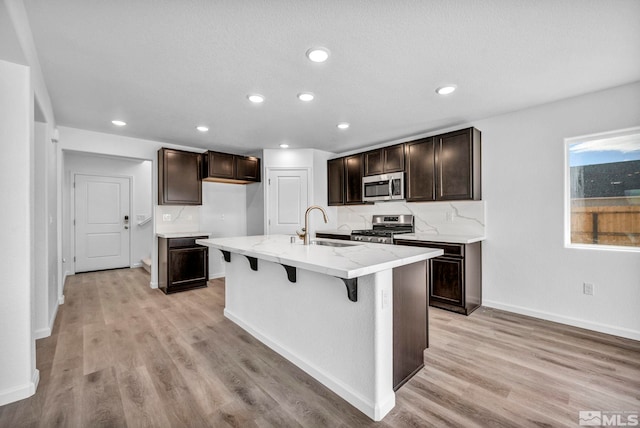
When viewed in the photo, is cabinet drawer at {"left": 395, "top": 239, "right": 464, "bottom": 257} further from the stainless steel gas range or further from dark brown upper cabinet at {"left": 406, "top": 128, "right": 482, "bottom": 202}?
dark brown upper cabinet at {"left": 406, "top": 128, "right": 482, "bottom": 202}

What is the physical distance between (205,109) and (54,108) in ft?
5.33

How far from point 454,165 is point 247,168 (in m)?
3.30

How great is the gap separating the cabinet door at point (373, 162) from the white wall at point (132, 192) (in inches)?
173

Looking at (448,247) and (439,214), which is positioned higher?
(439,214)

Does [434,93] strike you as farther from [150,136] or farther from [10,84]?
[150,136]

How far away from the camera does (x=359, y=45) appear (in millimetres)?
1984

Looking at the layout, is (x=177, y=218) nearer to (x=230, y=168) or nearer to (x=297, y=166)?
(x=230, y=168)

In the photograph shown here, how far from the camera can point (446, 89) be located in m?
2.68

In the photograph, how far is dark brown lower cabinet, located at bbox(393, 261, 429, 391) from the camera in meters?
1.90

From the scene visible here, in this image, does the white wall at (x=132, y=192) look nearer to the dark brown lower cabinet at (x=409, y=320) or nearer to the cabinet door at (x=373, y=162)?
the cabinet door at (x=373, y=162)

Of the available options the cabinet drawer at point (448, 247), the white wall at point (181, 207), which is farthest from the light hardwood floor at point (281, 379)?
the white wall at point (181, 207)

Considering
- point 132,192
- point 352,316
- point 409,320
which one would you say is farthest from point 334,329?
point 132,192

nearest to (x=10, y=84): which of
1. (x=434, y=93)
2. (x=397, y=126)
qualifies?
(x=434, y=93)

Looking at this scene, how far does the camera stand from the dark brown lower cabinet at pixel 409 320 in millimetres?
1901
